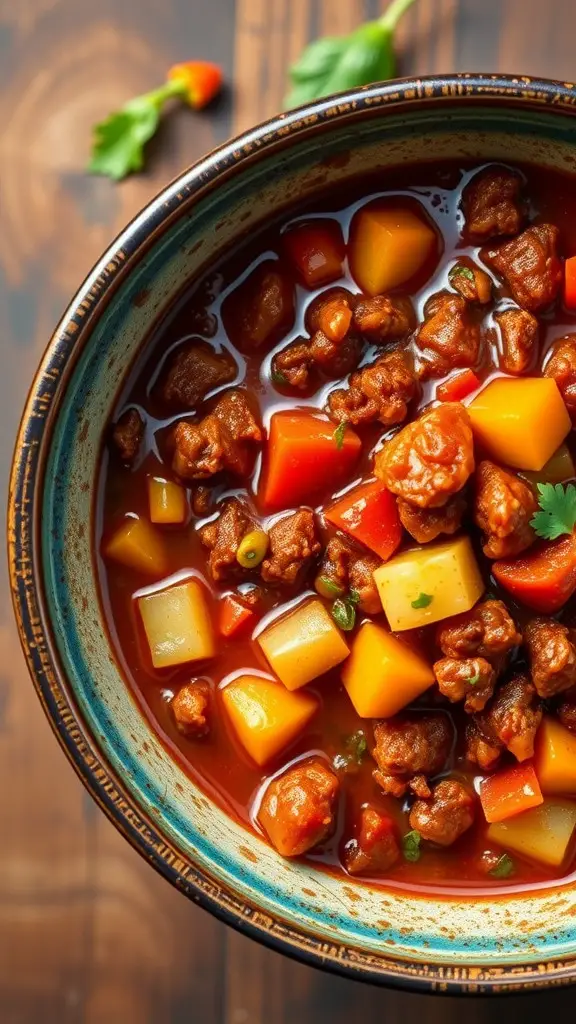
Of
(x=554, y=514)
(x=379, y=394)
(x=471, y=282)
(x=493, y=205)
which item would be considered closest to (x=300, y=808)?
(x=554, y=514)

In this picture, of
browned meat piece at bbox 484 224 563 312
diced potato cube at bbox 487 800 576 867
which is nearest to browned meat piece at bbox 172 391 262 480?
browned meat piece at bbox 484 224 563 312

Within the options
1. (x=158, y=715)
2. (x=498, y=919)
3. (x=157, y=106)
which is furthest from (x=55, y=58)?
(x=498, y=919)

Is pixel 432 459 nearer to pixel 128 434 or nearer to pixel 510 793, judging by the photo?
pixel 128 434

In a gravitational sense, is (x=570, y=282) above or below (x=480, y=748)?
above

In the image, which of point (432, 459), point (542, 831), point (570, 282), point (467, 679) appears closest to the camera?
point (432, 459)

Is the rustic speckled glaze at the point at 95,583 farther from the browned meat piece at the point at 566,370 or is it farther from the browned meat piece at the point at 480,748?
the browned meat piece at the point at 566,370

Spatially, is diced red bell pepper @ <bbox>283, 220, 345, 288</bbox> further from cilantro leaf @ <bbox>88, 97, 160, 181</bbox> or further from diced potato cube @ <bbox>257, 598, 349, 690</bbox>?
diced potato cube @ <bbox>257, 598, 349, 690</bbox>
